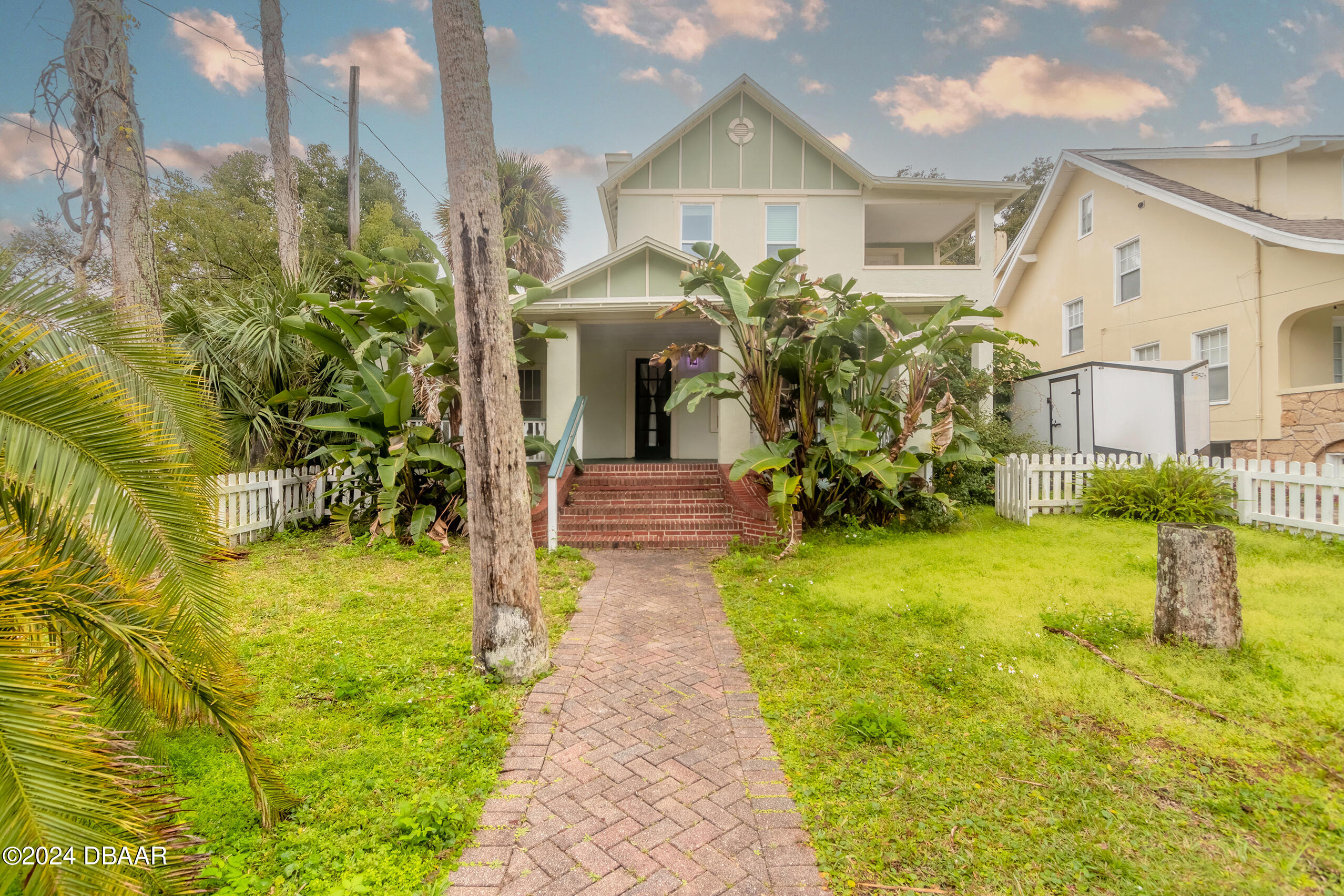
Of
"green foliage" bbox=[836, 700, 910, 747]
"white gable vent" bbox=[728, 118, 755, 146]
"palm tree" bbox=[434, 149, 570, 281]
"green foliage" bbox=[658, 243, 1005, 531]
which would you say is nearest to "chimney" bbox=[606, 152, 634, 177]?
"white gable vent" bbox=[728, 118, 755, 146]

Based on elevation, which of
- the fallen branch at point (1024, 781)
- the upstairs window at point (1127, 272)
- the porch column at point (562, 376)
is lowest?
the fallen branch at point (1024, 781)

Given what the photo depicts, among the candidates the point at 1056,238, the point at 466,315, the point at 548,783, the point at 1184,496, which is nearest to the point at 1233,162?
the point at 1056,238

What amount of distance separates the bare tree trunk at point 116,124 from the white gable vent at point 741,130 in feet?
34.0

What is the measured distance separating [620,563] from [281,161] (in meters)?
12.1

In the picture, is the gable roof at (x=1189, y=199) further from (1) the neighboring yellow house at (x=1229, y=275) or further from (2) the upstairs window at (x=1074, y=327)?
(2) the upstairs window at (x=1074, y=327)

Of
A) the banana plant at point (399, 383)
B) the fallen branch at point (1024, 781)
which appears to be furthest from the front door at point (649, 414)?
the fallen branch at point (1024, 781)

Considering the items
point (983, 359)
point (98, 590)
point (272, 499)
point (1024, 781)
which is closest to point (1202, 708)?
point (1024, 781)

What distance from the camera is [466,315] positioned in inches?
153

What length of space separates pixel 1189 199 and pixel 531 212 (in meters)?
22.8

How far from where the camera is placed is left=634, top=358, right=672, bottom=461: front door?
1374cm

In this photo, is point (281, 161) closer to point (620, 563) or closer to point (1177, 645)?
point (620, 563)

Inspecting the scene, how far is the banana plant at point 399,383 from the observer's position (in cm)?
775

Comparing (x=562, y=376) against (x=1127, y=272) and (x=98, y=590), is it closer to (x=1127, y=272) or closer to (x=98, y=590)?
(x=98, y=590)

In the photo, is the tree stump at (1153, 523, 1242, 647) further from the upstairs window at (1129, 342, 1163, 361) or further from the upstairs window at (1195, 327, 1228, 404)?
the upstairs window at (1129, 342, 1163, 361)
